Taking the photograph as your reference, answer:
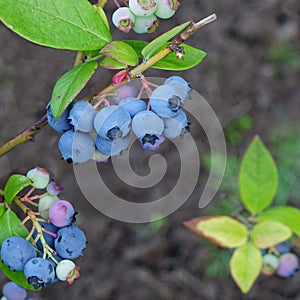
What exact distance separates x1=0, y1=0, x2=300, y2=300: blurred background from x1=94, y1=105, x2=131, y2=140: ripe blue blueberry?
1491 millimetres

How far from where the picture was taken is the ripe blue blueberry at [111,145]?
92cm

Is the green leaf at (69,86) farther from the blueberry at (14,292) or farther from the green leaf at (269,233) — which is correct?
the green leaf at (269,233)

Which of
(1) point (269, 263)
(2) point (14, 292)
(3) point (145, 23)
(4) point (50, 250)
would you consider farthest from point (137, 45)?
(1) point (269, 263)

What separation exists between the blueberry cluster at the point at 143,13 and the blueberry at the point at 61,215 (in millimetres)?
338

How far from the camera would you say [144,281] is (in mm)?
2457

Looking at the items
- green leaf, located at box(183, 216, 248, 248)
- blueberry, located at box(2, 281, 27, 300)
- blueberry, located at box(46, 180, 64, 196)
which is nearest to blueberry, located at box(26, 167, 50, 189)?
blueberry, located at box(46, 180, 64, 196)

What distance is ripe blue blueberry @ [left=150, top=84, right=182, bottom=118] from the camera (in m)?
0.89

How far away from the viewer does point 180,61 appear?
3.43 ft

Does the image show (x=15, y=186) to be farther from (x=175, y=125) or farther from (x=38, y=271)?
(x=175, y=125)

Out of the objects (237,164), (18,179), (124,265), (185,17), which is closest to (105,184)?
(124,265)

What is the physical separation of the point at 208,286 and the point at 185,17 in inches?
52.2

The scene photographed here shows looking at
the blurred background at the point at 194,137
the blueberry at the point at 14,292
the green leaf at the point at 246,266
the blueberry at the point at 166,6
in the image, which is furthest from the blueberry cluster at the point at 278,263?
the blueberry at the point at 166,6

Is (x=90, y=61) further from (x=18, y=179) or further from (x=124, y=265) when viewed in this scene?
(x=124, y=265)

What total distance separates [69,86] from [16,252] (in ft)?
1.00
